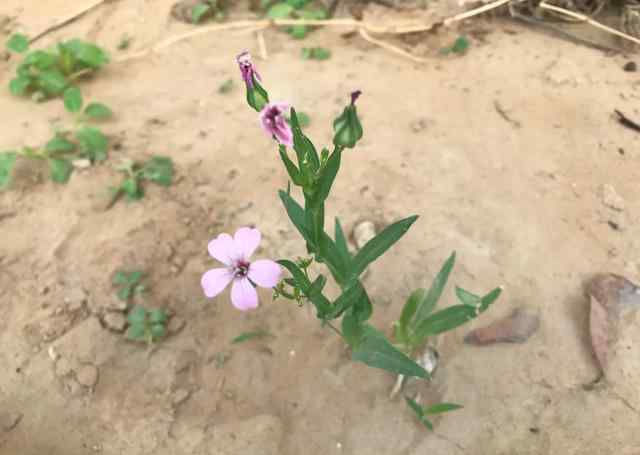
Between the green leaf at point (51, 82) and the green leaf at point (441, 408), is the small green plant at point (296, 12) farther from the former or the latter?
the green leaf at point (441, 408)

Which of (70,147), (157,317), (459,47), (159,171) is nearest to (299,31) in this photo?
(459,47)

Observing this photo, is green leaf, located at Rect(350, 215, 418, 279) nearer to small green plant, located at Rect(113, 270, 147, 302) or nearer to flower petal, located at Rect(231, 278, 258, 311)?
flower petal, located at Rect(231, 278, 258, 311)

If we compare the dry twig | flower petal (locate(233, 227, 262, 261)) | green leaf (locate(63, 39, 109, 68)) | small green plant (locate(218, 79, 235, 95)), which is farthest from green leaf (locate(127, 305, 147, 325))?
the dry twig

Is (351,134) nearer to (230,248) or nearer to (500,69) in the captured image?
(230,248)

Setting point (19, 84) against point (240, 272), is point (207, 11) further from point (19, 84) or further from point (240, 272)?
point (240, 272)

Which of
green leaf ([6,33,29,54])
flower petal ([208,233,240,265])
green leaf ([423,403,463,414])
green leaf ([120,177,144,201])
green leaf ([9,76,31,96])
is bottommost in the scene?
green leaf ([423,403,463,414])

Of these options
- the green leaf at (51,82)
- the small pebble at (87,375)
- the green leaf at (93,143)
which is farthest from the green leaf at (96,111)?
the small pebble at (87,375)
